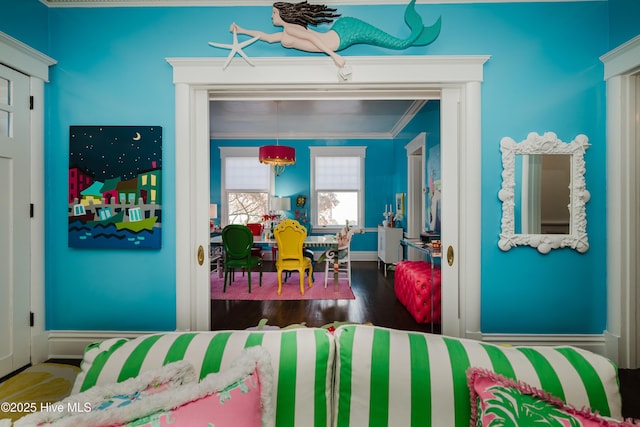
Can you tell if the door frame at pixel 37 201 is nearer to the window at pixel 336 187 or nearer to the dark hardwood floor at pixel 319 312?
the dark hardwood floor at pixel 319 312

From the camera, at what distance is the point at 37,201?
2387 millimetres

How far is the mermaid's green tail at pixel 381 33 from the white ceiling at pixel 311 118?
2418 millimetres

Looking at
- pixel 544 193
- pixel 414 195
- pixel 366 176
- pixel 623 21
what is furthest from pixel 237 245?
pixel 623 21

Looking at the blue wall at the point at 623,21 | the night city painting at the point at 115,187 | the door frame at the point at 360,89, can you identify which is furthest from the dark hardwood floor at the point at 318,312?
the blue wall at the point at 623,21

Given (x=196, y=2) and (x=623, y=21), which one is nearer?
(x=623, y=21)

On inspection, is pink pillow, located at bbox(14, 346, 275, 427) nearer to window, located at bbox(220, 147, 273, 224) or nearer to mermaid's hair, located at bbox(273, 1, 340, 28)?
mermaid's hair, located at bbox(273, 1, 340, 28)

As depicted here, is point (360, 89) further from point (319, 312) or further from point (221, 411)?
point (319, 312)

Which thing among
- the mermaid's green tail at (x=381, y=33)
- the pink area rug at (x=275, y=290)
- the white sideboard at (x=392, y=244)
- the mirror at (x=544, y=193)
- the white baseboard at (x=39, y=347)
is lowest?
the pink area rug at (x=275, y=290)

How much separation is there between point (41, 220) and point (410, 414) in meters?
2.87

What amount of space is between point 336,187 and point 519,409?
6.58 meters

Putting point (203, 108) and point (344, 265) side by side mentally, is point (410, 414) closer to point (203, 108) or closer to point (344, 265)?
point (203, 108)

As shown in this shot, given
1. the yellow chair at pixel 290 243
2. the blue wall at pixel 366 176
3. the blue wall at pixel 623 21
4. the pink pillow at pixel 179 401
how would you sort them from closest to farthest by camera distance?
the pink pillow at pixel 179 401, the blue wall at pixel 623 21, the yellow chair at pixel 290 243, the blue wall at pixel 366 176

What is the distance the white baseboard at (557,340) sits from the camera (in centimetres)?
235

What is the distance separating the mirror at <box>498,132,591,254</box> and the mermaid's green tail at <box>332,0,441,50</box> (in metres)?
0.95
